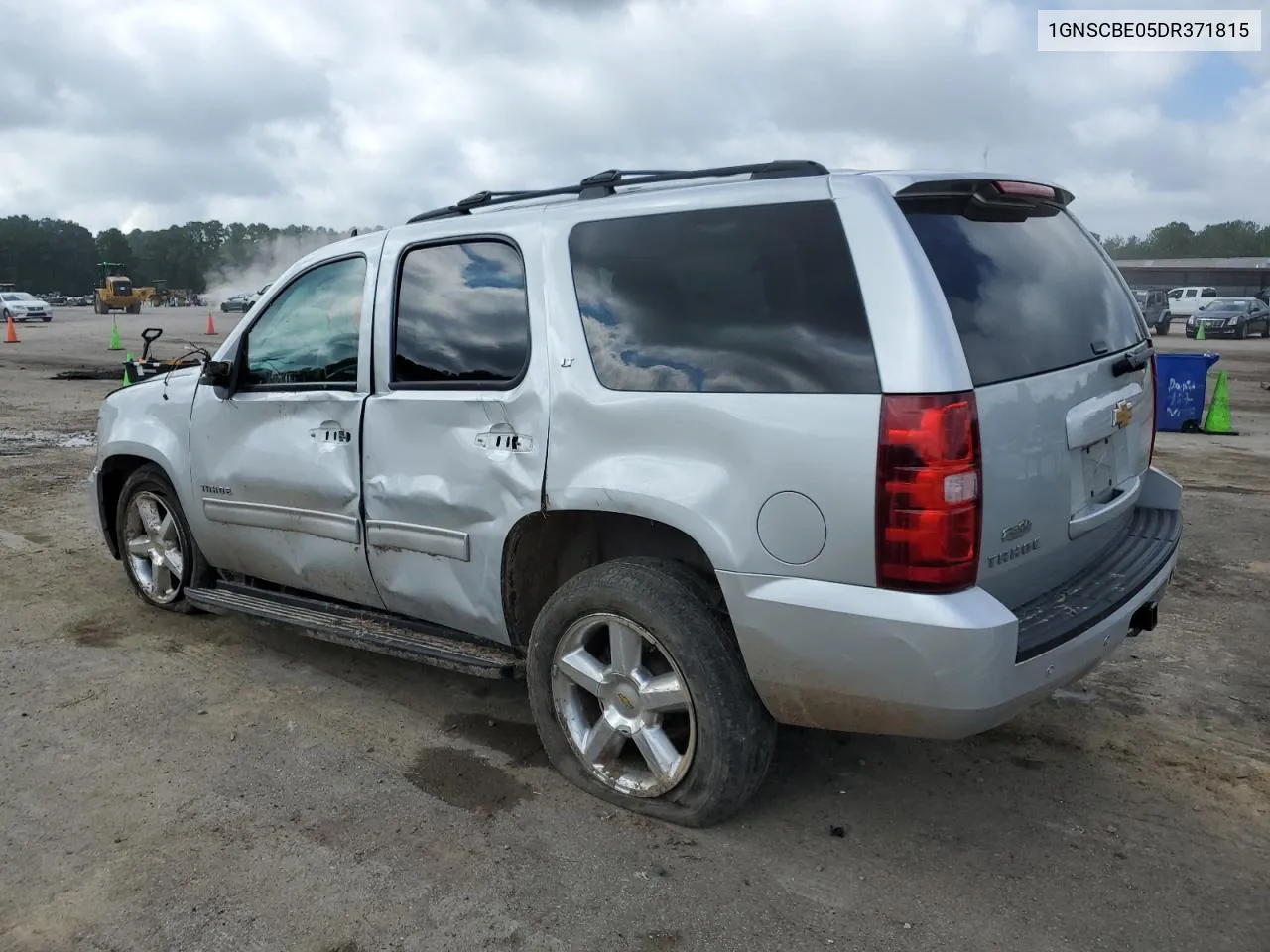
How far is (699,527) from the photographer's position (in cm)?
288

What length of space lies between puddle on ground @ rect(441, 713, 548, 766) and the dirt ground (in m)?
0.01

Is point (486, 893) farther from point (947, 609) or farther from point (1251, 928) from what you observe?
point (1251, 928)

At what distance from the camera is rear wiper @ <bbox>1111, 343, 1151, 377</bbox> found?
3277mm

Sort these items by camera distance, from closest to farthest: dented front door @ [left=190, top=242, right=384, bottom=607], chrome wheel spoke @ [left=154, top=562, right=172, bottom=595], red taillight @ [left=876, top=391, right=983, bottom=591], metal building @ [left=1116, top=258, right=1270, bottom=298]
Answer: red taillight @ [left=876, top=391, right=983, bottom=591]
dented front door @ [left=190, top=242, right=384, bottom=607]
chrome wheel spoke @ [left=154, top=562, right=172, bottom=595]
metal building @ [left=1116, top=258, right=1270, bottom=298]

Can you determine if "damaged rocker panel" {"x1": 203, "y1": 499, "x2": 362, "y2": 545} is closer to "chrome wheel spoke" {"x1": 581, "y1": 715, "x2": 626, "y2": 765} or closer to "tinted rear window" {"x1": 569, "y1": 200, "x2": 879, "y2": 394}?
"chrome wheel spoke" {"x1": 581, "y1": 715, "x2": 626, "y2": 765}

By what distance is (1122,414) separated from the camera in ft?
10.8

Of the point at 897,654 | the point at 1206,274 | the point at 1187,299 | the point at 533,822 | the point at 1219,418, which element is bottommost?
the point at 533,822

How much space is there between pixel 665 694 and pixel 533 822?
61 cm

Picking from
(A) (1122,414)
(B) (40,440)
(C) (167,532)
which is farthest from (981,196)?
(B) (40,440)

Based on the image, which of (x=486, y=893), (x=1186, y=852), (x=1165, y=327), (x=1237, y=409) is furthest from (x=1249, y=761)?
(x=1165, y=327)

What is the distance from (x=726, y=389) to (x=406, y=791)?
1751mm

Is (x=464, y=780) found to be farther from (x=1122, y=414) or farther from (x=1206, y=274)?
(x=1206, y=274)

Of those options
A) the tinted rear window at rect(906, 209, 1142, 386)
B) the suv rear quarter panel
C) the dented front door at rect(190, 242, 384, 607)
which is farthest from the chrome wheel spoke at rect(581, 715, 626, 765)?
the tinted rear window at rect(906, 209, 1142, 386)

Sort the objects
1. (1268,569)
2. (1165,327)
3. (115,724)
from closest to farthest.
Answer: (115,724), (1268,569), (1165,327)
